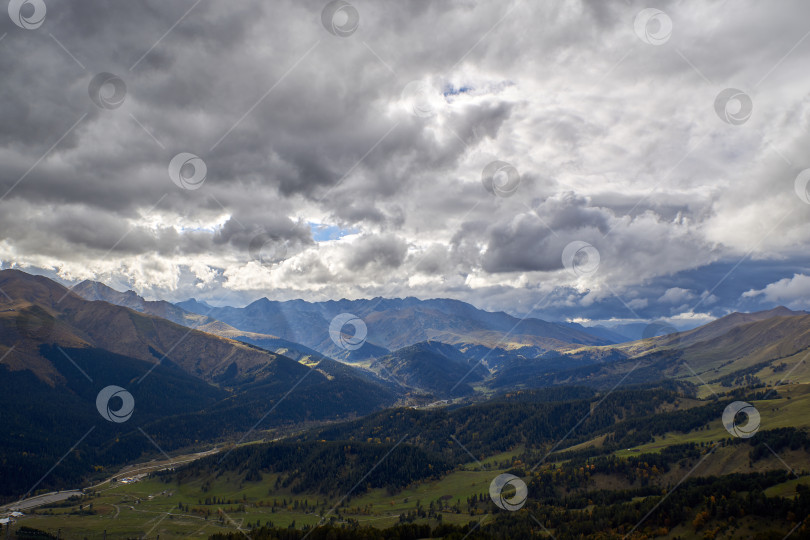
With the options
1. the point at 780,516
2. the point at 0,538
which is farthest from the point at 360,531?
the point at 0,538

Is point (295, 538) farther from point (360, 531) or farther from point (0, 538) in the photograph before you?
point (0, 538)

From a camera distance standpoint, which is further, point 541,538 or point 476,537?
point 541,538

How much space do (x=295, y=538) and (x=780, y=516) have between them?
185301 mm

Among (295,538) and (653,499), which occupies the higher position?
(295,538)

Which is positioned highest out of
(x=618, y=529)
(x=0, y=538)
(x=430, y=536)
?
(x=0, y=538)

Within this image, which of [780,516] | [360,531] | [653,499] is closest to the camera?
[780,516]

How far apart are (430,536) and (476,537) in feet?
63.7

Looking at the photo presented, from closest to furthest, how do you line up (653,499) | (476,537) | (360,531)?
1. (476,537)
2. (360,531)
3. (653,499)

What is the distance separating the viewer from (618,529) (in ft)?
585

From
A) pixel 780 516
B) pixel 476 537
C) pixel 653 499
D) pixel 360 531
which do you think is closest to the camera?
pixel 780 516

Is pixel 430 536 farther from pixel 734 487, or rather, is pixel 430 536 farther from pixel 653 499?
pixel 734 487

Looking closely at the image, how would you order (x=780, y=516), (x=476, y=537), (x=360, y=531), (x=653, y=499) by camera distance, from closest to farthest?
(x=780, y=516), (x=476, y=537), (x=360, y=531), (x=653, y=499)

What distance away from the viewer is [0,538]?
193375mm

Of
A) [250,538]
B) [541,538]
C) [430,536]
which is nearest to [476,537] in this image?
[430,536]
